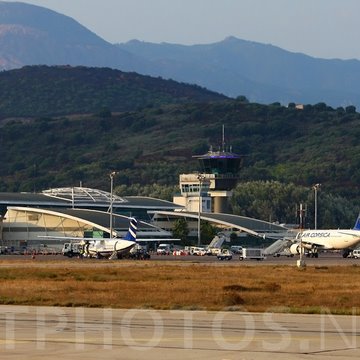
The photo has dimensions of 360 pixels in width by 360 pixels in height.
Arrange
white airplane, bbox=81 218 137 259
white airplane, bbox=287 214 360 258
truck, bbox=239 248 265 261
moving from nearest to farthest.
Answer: white airplane, bbox=81 218 137 259
truck, bbox=239 248 265 261
white airplane, bbox=287 214 360 258

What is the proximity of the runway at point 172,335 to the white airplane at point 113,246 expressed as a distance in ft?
282

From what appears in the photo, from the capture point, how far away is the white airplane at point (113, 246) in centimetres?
13400

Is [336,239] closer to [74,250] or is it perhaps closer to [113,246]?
[113,246]

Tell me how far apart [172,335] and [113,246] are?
9911 cm

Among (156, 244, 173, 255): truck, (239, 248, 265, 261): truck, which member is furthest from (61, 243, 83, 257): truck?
(156, 244, 173, 255): truck

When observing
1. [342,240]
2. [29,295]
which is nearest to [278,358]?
[29,295]

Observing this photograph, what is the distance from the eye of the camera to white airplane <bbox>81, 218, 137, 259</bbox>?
134000 mm

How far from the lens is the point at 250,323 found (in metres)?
42.1

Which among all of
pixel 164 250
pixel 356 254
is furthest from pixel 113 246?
pixel 164 250

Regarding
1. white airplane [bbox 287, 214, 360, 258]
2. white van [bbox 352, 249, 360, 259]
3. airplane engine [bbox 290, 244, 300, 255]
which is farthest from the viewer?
airplane engine [bbox 290, 244, 300, 255]

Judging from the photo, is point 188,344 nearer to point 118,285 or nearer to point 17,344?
point 17,344

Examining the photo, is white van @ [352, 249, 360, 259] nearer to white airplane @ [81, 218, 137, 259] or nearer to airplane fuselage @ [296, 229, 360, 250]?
airplane fuselage @ [296, 229, 360, 250]

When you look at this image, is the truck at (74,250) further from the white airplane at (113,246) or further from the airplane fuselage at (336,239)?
the airplane fuselage at (336,239)

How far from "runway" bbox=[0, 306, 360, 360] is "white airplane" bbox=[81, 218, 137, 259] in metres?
85.9
